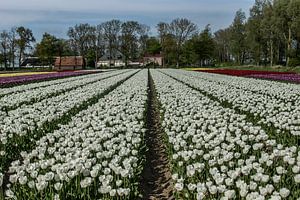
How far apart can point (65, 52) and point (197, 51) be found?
1346 inches

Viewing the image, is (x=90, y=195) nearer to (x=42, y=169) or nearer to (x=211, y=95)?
(x=42, y=169)

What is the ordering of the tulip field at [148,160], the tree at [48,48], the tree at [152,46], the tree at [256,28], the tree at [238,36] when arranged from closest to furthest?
the tulip field at [148,160]
the tree at [256,28]
the tree at [238,36]
the tree at [48,48]
the tree at [152,46]

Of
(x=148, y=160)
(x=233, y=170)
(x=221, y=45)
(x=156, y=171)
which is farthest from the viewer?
(x=221, y=45)

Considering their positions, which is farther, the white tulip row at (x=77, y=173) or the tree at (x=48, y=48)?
the tree at (x=48, y=48)

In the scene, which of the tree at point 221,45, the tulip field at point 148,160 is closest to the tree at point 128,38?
the tree at point 221,45

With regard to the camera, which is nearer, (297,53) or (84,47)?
(297,53)

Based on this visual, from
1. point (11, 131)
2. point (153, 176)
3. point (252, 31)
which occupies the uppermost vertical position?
point (252, 31)

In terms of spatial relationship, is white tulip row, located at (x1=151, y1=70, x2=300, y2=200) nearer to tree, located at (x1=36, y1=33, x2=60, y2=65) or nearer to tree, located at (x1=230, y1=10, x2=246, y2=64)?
tree, located at (x1=230, y1=10, x2=246, y2=64)

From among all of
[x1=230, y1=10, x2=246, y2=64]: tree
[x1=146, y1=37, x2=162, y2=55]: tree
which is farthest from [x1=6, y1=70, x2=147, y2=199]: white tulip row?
[x1=146, y1=37, x2=162, y2=55]: tree

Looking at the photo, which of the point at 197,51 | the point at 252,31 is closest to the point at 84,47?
the point at 197,51

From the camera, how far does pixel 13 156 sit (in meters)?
7.30

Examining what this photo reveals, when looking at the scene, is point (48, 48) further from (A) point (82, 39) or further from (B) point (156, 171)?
(B) point (156, 171)

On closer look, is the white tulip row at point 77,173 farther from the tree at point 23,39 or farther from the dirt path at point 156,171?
the tree at point 23,39

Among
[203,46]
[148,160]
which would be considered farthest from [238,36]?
[148,160]
